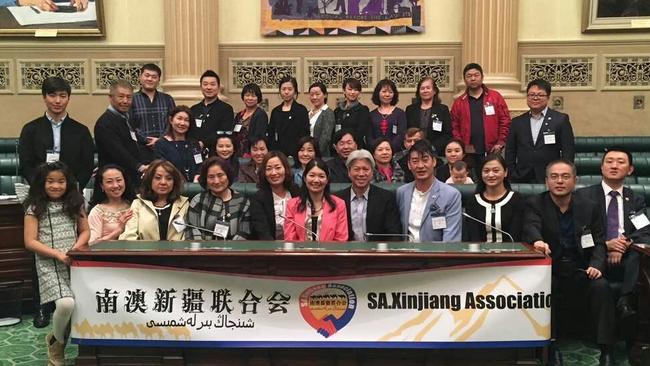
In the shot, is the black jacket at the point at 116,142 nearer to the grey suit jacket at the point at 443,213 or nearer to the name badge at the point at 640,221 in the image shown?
the grey suit jacket at the point at 443,213

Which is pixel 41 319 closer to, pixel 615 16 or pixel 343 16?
pixel 343 16

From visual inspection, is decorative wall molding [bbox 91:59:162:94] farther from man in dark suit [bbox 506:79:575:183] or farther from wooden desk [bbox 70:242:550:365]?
wooden desk [bbox 70:242:550:365]

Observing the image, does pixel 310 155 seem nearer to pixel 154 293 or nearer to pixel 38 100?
pixel 154 293

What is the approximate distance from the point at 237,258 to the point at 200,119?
302 centimetres

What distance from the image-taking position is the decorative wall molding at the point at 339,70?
866cm

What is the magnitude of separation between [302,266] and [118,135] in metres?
2.43

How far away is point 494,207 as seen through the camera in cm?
395

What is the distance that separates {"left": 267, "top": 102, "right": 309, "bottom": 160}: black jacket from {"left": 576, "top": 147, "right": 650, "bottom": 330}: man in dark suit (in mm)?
2747

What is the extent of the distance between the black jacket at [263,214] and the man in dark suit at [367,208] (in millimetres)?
416

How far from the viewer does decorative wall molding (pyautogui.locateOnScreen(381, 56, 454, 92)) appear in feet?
28.3

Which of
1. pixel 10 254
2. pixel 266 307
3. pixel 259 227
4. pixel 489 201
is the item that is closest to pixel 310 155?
pixel 259 227

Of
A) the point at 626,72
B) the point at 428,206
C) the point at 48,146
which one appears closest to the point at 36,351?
the point at 48,146

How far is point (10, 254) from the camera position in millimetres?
4520

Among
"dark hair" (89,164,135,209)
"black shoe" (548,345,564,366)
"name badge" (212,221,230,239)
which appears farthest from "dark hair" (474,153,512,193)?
"dark hair" (89,164,135,209)
